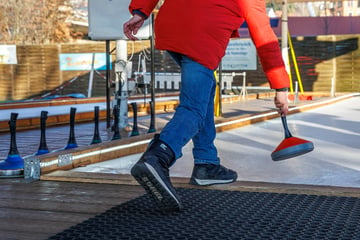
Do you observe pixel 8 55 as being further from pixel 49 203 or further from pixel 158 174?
pixel 158 174

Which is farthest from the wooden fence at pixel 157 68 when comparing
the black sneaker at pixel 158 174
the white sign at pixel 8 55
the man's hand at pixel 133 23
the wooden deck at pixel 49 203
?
the black sneaker at pixel 158 174

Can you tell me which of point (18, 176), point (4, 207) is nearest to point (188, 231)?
point (4, 207)

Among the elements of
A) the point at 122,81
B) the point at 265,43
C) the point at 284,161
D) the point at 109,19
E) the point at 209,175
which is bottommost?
the point at 284,161

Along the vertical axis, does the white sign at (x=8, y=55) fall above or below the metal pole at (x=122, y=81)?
above

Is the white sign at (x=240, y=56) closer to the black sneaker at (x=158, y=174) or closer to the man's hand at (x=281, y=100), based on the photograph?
→ the man's hand at (x=281, y=100)

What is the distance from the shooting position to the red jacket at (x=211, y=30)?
2.65 metres

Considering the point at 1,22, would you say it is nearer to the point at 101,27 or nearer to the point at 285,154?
the point at 101,27

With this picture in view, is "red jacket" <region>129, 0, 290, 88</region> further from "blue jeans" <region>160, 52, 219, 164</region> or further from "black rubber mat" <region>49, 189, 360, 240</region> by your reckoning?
"black rubber mat" <region>49, 189, 360, 240</region>

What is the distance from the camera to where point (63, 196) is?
2.87 metres

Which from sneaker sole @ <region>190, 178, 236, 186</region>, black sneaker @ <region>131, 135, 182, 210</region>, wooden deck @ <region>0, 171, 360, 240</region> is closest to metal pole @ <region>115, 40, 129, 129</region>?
wooden deck @ <region>0, 171, 360, 240</region>

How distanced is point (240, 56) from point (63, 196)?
17.8 m

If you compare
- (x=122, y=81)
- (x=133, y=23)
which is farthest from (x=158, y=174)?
(x=122, y=81)

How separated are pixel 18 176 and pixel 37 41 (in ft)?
97.9

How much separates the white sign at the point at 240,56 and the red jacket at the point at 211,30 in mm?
17255
